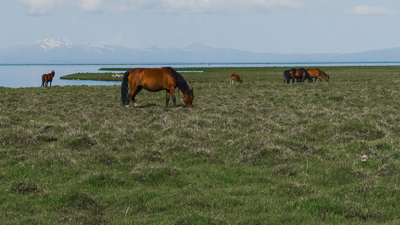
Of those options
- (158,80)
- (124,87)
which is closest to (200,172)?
(158,80)

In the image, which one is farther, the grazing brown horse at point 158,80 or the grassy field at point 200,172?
the grazing brown horse at point 158,80

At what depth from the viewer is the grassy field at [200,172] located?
20.6 ft

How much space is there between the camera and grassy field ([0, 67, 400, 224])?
6266 mm

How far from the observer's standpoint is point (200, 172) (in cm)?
895

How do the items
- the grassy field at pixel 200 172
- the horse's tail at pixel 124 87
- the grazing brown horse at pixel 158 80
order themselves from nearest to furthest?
1. the grassy field at pixel 200 172
2. the grazing brown horse at pixel 158 80
3. the horse's tail at pixel 124 87

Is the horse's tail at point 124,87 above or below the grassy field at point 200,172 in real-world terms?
above

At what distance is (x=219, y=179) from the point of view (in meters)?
8.44

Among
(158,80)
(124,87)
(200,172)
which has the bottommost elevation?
(200,172)

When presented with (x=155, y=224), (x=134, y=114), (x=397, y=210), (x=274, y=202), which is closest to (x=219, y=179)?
(x=274, y=202)

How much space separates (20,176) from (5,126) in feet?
23.4

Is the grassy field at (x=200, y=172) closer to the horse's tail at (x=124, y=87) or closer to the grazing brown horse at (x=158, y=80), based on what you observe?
the grazing brown horse at (x=158, y=80)

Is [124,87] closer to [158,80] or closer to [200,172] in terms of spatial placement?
[158,80]

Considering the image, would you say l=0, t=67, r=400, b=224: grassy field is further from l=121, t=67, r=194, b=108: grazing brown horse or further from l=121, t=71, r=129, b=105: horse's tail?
l=121, t=71, r=129, b=105: horse's tail

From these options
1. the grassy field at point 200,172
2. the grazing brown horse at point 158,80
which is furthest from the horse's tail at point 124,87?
the grassy field at point 200,172
